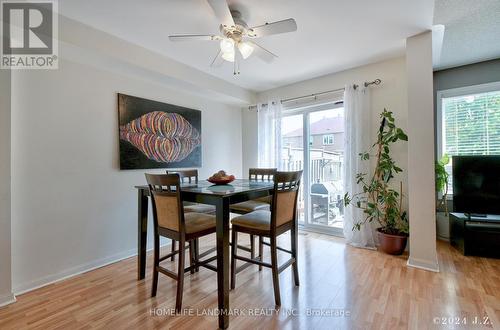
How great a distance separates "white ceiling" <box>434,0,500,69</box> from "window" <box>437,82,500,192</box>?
0.43 metres

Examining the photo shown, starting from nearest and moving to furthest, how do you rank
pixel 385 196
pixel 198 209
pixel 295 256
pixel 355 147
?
pixel 295 256 → pixel 198 209 → pixel 385 196 → pixel 355 147

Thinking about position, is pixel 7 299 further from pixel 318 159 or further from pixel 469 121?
pixel 469 121

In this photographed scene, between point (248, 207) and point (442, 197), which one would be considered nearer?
point (248, 207)

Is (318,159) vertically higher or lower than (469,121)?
lower

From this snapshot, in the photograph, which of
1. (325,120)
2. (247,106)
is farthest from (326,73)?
(247,106)

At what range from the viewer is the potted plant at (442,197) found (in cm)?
303

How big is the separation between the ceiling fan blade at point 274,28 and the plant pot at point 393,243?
8.32 feet

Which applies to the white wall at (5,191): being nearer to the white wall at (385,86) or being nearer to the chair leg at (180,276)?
the chair leg at (180,276)

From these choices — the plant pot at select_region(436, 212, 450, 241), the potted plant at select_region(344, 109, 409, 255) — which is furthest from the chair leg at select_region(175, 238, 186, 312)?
the plant pot at select_region(436, 212, 450, 241)

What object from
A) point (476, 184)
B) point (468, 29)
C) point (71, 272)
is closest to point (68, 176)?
point (71, 272)

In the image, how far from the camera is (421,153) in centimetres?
239

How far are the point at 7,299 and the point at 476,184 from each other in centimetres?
483

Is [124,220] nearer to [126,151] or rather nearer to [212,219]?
[126,151]

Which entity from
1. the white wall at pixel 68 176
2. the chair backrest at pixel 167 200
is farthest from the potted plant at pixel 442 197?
the white wall at pixel 68 176
